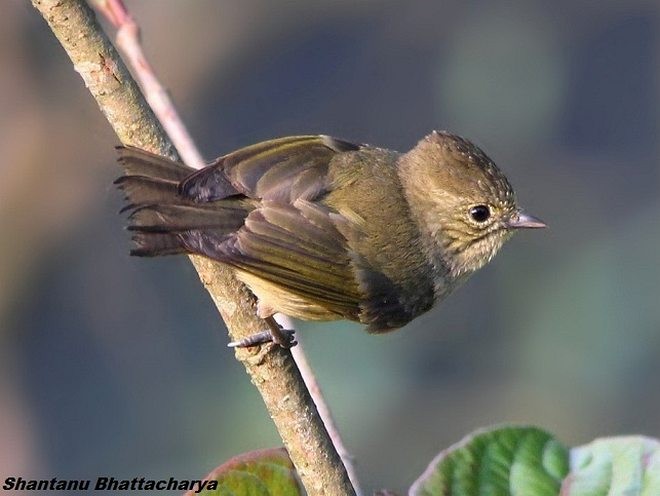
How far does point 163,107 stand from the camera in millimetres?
2582

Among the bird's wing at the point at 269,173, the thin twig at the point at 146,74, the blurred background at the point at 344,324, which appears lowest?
the blurred background at the point at 344,324

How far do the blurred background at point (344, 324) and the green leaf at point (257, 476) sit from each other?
381 centimetres

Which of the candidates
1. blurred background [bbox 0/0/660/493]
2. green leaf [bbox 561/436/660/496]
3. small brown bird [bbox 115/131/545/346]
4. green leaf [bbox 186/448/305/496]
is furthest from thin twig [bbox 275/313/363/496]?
blurred background [bbox 0/0/660/493]

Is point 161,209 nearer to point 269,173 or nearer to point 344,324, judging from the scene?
point 269,173

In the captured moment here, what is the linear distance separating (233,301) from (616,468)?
857 millimetres

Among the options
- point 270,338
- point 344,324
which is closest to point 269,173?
point 270,338

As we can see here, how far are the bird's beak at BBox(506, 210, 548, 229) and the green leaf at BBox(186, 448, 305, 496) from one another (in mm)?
1132

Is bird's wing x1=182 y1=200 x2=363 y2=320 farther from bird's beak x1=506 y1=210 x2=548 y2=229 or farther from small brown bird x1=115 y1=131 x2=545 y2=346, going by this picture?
bird's beak x1=506 y1=210 x2=548 y2=229

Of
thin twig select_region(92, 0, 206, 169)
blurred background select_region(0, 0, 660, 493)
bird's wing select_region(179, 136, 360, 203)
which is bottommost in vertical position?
blurred background select_region(0, 0, 660, 493)

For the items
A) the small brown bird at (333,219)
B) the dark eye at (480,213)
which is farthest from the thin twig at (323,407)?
the dark eye at (480,213)

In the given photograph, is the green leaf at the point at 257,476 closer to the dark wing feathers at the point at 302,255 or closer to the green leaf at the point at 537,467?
the green leaf at the point at 537,467

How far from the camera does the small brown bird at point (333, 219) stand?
2.52 meters

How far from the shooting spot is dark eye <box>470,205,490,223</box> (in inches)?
119

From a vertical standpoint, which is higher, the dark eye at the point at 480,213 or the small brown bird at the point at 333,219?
the small brown bird at the point at 333,219
